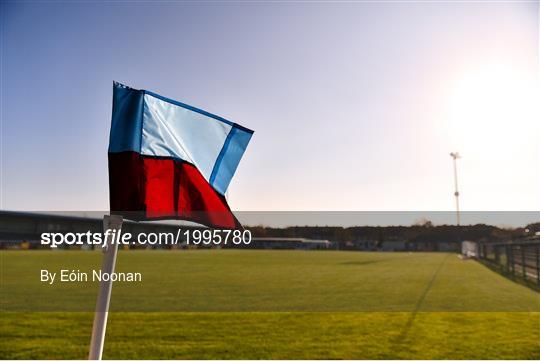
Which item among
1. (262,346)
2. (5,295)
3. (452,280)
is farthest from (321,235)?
(452,280)

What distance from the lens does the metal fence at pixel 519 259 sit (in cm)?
930

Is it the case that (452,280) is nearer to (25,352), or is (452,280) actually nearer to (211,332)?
(211,332)

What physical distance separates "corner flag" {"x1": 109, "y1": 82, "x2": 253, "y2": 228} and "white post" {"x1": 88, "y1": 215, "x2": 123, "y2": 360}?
6 centimetres

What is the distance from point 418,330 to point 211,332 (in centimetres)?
315

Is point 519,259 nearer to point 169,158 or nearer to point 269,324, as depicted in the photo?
point 269,324

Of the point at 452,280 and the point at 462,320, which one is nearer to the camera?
the point at 462,320

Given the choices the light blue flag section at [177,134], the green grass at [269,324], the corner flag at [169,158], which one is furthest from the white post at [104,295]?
the green grass at [269,324]

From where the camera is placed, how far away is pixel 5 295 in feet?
37.9

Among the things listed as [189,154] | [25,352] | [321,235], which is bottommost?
[25,352]

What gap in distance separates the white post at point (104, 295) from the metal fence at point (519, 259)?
6.20 m

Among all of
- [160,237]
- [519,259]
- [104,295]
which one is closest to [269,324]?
[160,237]

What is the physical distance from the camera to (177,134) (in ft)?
8.04

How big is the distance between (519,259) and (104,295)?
13096 mm

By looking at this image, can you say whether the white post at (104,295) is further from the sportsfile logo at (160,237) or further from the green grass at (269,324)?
the green grass at (269,324)
